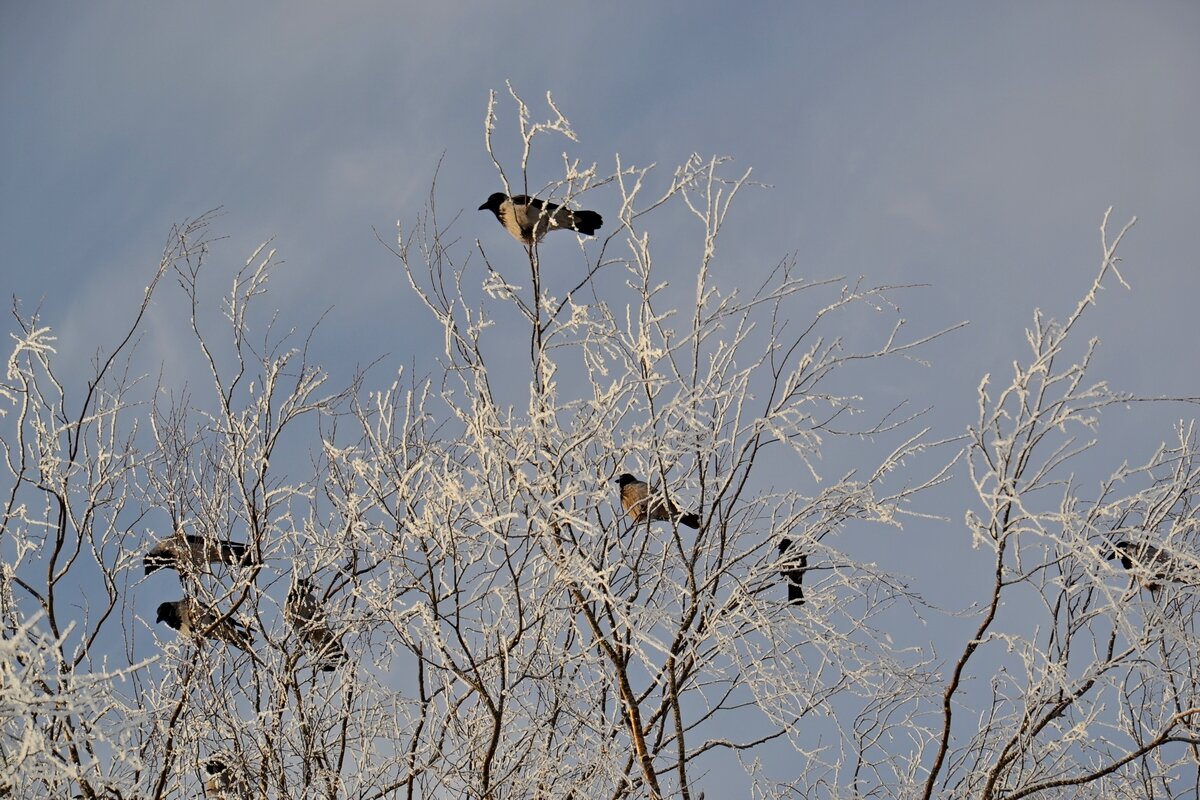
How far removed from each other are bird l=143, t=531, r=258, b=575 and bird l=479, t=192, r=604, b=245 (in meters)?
2.19

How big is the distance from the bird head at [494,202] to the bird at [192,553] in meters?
2.54

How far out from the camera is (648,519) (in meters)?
4.23

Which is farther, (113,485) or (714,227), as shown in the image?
(113,485)

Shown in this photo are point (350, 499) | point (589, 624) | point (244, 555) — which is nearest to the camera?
point (589, 624)

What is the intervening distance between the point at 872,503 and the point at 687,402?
859 millimetres

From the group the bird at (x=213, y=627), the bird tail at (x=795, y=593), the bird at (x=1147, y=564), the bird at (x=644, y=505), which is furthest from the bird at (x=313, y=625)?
the bird at (x=1147, y=564)

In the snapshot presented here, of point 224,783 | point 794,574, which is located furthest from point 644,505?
point 224,783

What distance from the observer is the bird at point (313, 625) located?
5062 millimetres

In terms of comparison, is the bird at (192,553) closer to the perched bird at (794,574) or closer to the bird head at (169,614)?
the bird head at (169,614)

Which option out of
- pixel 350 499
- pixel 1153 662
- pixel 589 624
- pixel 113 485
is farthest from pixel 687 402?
pixel 113 485

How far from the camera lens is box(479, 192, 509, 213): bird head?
6.61 m

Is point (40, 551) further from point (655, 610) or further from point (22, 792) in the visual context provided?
point (655, 610)

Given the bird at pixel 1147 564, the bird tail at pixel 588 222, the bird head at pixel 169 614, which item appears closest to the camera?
the bird at pixel 1147 564

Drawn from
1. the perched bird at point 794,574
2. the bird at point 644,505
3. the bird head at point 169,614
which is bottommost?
the perched bird at point 794,574
